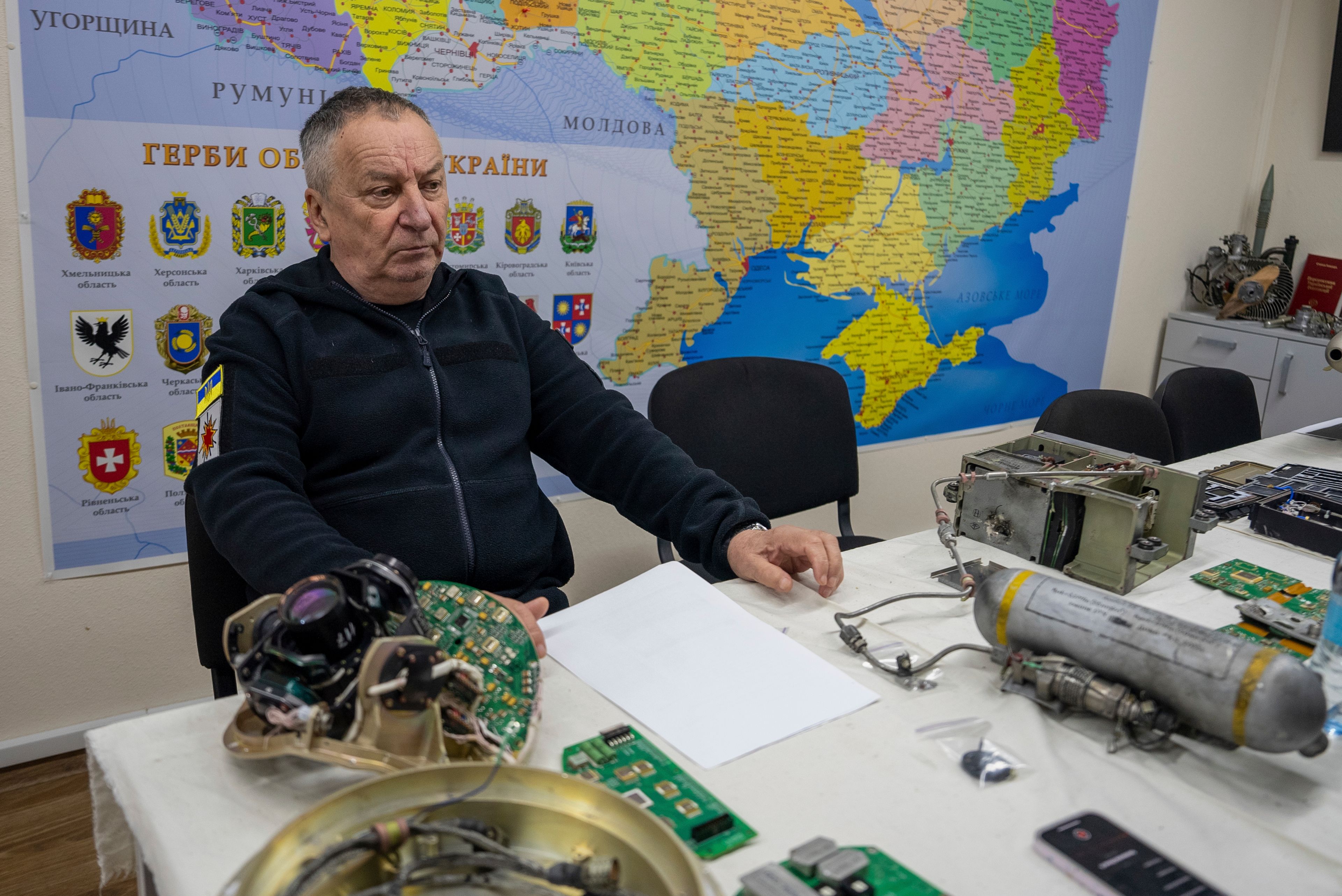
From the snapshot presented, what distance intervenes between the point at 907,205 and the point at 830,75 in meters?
0.48

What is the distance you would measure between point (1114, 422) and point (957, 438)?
94 centimetres

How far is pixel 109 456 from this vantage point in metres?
1.84

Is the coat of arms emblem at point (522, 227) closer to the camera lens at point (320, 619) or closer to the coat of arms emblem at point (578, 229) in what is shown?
the coat of arms emblem at point (578, 229)

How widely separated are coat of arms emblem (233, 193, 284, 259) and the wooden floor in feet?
3.31

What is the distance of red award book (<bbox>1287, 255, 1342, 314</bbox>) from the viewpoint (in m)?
3.54

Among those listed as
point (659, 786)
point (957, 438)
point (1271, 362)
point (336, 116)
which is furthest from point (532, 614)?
point (1271, 362)

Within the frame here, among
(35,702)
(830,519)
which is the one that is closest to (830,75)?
(830,519)

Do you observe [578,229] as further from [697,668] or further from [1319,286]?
[1319,286]

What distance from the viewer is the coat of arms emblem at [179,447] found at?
190 centimetres

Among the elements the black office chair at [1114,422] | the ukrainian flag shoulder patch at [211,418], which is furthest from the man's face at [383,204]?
the black office chair at [1114,422]

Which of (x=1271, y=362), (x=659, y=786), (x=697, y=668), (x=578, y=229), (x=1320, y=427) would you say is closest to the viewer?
(x=659, y=786)

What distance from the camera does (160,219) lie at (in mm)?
1786

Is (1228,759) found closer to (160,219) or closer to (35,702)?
(160,219)

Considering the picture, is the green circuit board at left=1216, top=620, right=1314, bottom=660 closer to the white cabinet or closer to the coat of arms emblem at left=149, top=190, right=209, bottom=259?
the coat of arms emblem at left=149, top=190, right=209, bottom=259
